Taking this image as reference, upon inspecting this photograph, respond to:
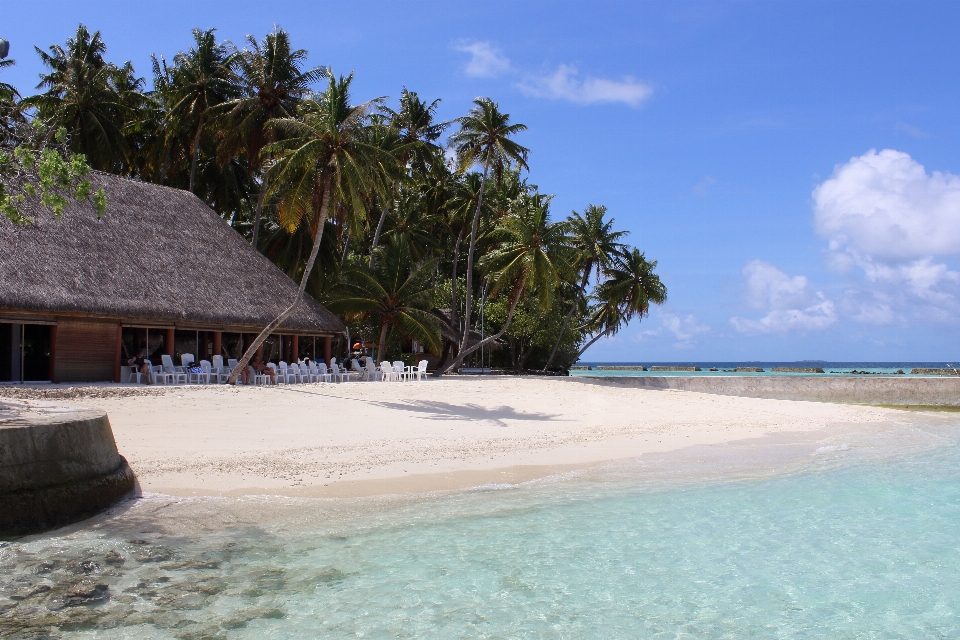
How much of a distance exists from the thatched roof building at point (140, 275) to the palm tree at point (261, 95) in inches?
141

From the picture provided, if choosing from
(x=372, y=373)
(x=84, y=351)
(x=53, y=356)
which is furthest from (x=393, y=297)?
(x=53, y=356)

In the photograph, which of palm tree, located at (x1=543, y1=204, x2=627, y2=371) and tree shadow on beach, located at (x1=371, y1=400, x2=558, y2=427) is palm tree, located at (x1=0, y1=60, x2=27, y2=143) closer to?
tree shadow on beach, located at (x1=371, y1=400, x2=558, y2=427)

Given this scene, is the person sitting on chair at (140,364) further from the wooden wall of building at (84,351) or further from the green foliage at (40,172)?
the green foliage at (40,172)

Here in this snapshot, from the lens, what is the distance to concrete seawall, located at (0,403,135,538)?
595 centimetres

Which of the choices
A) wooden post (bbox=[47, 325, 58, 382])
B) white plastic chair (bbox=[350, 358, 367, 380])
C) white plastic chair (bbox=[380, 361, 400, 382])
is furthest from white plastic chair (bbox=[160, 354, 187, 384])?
white plastic chair (bbox=[380, 361, 400, 382])

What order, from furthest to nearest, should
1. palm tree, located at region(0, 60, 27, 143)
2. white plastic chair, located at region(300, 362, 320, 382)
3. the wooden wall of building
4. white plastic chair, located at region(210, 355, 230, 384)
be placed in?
1. white plastic chair, located at region(300, 362, 320, 382)
2. white plastic chair, located at region(210, 355, 230, 384)
3. the wooden wall of building
4. palm tree, located at region(0, 60, 27, 143)

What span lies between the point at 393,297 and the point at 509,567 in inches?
737

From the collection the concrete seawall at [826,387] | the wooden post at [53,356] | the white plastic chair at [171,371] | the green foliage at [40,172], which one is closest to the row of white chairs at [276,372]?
the white plastic chair at [171,371]

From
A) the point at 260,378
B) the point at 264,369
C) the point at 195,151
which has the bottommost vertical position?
the point at 260,378

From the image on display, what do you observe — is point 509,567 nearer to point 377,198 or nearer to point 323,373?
point 323,373

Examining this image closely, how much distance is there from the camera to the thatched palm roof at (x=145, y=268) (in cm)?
1511

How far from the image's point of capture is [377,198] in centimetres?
2523

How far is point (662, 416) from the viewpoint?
599 inches

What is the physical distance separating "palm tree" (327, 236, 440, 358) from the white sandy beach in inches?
244
